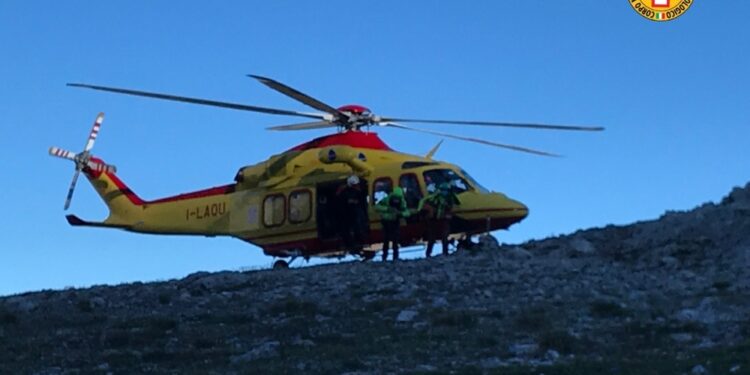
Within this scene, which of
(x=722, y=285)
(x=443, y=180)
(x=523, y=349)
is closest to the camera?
(x=523, y=349)

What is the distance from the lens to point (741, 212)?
2131 centimetres

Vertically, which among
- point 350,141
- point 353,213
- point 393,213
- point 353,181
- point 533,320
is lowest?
point 533,320

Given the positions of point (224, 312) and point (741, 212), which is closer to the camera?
point (224, 312)

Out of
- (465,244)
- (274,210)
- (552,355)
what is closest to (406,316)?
(552,355)

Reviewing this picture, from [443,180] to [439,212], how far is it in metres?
1.13

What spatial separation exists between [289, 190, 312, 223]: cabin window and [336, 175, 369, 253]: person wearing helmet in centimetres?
94

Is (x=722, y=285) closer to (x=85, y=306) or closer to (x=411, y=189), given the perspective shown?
(x=411, y=189)

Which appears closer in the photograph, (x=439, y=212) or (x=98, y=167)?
(x=439, y=212)

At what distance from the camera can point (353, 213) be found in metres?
25.4

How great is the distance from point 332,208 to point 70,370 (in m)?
11.7

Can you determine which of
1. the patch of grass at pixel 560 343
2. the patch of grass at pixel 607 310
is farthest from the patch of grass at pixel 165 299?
the patch of grass at pixel 560 343

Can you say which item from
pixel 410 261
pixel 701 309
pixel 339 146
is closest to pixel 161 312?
pixel 410 261

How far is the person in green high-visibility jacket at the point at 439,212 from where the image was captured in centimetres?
2381

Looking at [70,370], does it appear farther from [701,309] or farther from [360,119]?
[360,119]
